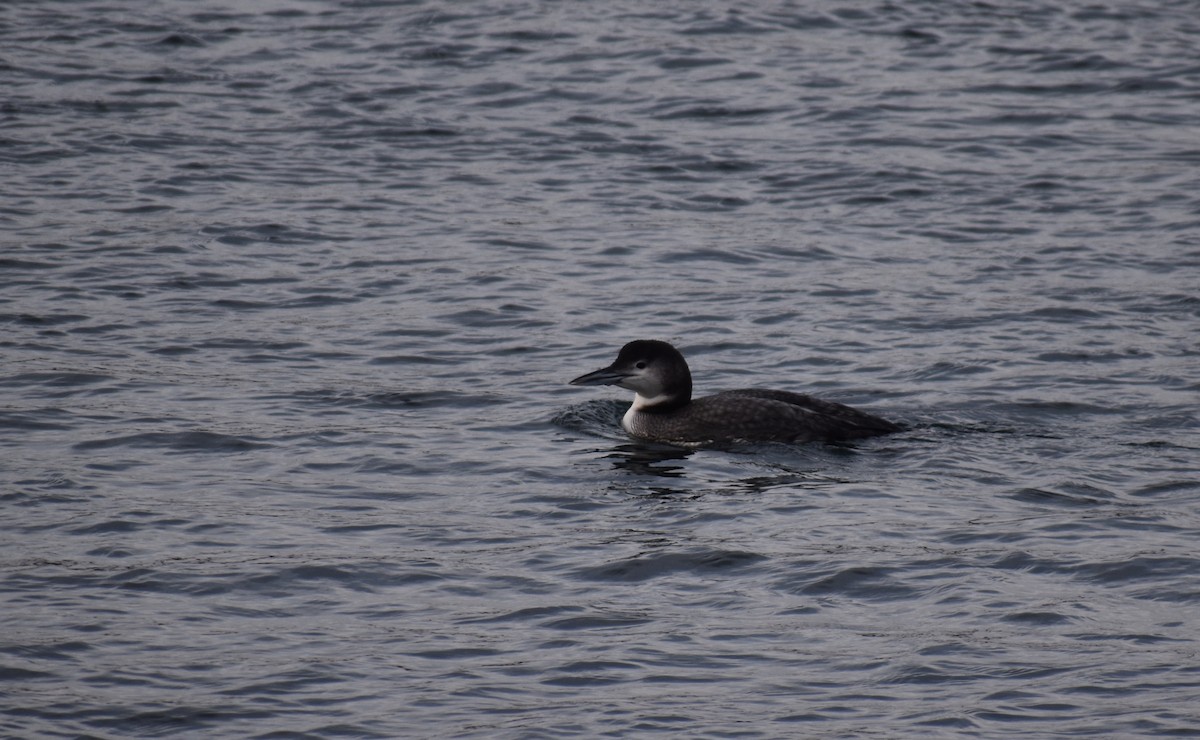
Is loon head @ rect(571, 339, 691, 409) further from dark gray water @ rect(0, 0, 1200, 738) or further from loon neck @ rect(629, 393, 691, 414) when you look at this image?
dark gray water @ rect(0, 0, 1200, 738)

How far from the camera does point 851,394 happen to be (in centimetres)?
1279

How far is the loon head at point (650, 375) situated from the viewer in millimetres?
12195

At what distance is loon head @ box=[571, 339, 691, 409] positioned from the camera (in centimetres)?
1220

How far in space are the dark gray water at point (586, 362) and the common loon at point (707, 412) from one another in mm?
217

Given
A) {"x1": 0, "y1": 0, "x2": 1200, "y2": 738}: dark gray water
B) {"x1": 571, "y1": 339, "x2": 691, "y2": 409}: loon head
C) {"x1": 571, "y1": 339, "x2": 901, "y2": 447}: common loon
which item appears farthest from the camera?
{"x1": 571, "y1": 339, "x2": 691, "y2": 409}: loon head

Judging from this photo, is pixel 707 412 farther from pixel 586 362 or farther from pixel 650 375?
pixel 586 362

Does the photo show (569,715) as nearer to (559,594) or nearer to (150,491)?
(559,594)

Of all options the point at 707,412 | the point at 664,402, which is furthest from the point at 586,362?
the point at 707,412

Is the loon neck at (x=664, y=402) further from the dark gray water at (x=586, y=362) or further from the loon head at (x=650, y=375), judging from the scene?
the dark gray water at (x=586, y=362)

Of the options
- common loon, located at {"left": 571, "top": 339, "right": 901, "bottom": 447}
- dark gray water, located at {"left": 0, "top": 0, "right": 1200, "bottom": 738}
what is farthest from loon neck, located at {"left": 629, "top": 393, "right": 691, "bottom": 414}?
dark gray water, located at {"left": 0, "top": 0, "right": 1200, "bottom": 738}

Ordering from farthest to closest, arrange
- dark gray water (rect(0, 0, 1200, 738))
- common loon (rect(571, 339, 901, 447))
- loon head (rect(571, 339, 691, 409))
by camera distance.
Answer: loon head (rect(571, 339, 691, 409)) → common loon (rect(571, 339, 901, 447)) → dark gray water (rect(0, 0, 1200, 738))

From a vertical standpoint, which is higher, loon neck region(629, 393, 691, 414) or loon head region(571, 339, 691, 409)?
loon head region(571, 339, 691, 409)

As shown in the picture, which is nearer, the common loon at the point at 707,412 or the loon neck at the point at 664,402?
the common loon at the point at 707,412

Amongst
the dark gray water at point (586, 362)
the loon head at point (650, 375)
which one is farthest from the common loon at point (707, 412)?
the dark gray water at point (586, 362)
